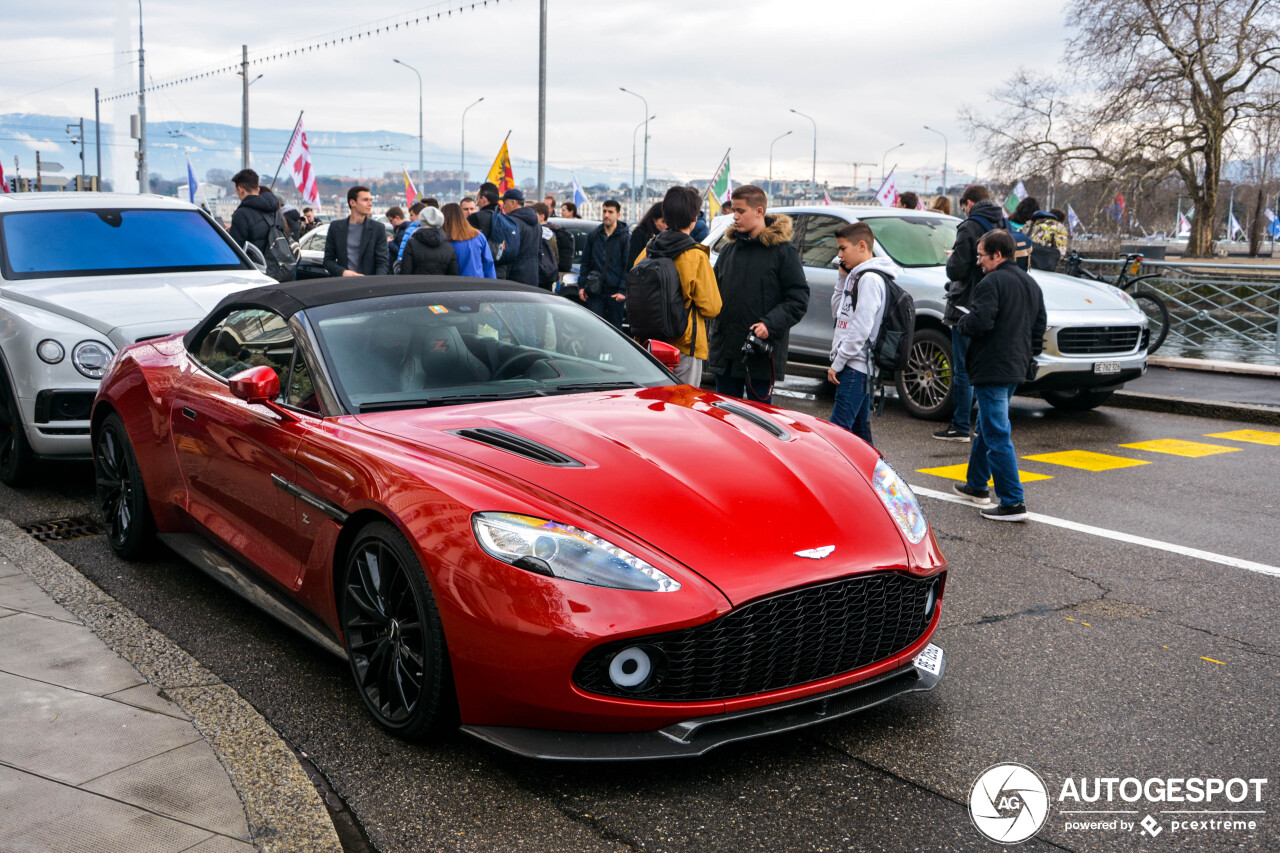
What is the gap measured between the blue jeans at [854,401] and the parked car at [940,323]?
3004mm

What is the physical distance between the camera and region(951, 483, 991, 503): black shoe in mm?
6999

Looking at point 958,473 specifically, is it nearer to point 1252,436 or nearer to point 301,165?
point 1252,436

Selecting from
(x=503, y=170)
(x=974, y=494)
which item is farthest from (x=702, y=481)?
(x=503, y=170)

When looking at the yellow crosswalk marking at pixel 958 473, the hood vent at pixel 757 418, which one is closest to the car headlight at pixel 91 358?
the hood vent at pixel 757 418

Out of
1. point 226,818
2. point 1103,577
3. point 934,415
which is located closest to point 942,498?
point 1103,577

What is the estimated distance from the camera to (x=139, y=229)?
8125 mm

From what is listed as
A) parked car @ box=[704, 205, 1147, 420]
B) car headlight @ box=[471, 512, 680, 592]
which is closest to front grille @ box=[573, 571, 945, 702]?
car headlight @ box=[471, 512, 680, 592]

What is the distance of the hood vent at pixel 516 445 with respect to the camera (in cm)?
353

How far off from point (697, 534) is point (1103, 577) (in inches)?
119

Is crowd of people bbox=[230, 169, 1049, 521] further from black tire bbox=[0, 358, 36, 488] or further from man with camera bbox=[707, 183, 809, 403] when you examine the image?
black tire bbox=[0, 358, 36, 488]

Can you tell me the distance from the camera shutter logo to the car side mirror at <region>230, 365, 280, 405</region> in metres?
2.68

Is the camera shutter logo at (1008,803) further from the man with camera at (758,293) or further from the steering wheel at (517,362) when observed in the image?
the man with camera at (758,293)

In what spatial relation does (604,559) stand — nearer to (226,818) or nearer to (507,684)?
(507,684)

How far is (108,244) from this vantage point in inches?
311
